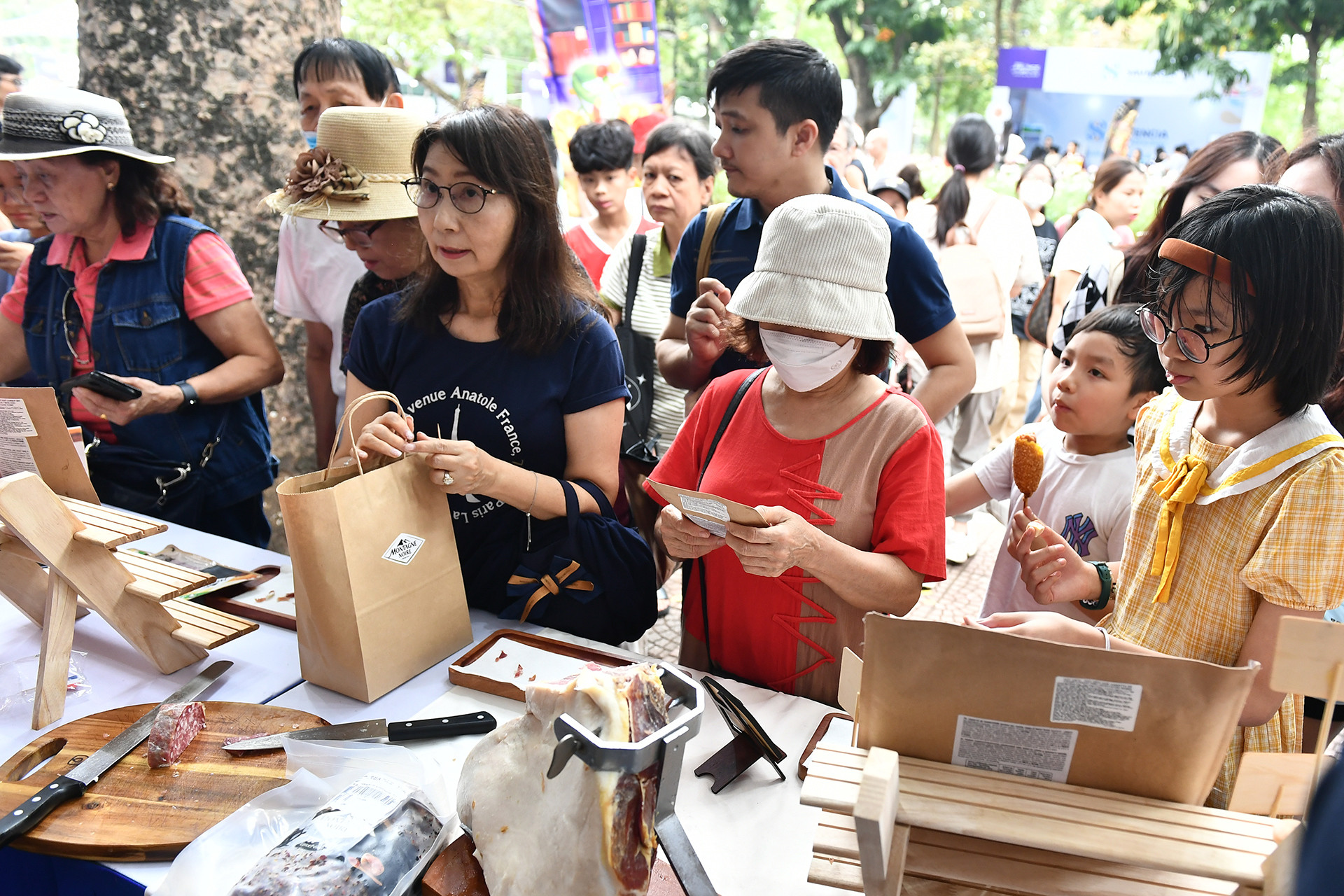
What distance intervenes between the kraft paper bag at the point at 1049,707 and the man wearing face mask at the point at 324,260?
236 centimetres

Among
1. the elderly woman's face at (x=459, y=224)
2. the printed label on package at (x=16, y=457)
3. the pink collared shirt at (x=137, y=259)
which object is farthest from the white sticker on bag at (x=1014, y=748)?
the pink collared shirt at (x=137, y=259)

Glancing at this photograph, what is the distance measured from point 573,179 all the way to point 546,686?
6811mm

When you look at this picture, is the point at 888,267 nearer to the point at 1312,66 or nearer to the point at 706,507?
the point at 706,507

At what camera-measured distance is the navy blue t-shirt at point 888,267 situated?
7.45ft

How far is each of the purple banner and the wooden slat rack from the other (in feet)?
38.1

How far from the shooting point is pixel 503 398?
6.47 ft

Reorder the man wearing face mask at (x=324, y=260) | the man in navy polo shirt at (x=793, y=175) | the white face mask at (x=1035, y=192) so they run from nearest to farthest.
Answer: the man in navy polo shirt at (x=793, y=175) < the man wearing face mask at (x=324, y=260) < the white face mask at (x=1035, y=192)

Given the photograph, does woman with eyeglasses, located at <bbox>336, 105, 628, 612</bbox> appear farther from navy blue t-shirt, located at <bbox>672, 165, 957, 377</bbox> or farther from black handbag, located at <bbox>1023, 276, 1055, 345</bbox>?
black handbag, located at <bbox>1023, 276, 1055, 345</bbox>

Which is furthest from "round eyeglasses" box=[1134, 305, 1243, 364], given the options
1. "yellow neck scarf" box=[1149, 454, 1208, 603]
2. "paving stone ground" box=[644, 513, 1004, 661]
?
"paving stone ground" box=[644, 513, 1004, 661]

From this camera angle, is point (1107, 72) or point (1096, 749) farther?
point (1107, 72)

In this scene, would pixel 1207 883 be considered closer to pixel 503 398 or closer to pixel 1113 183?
pixel 503 398

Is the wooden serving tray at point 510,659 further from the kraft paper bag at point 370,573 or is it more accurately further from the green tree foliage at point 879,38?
the green tree foliage at point 879,38

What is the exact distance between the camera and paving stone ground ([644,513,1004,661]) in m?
3.68

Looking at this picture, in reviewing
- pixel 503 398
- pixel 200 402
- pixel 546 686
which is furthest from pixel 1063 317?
pixel 200 402
